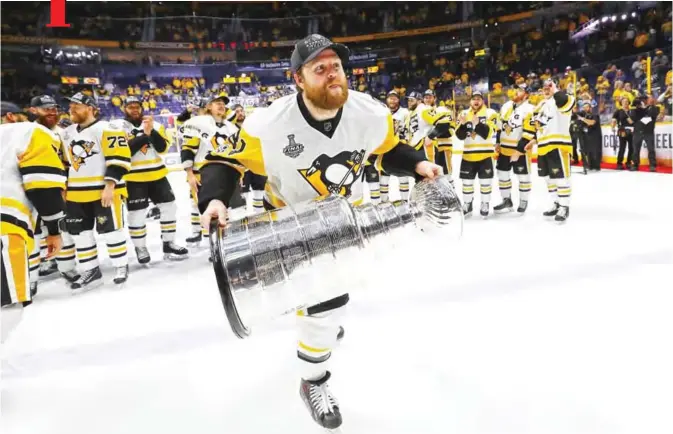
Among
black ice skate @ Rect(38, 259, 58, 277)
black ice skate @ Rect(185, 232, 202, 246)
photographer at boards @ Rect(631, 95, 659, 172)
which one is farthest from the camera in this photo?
photographer at boards @ Rect(631, 95, 659, 172)

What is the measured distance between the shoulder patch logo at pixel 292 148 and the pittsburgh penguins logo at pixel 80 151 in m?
2.56

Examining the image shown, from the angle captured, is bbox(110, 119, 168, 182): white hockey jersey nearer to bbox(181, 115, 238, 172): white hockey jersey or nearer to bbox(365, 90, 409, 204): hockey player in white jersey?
bbox(181, 115, 238, 172): white hockey jersey

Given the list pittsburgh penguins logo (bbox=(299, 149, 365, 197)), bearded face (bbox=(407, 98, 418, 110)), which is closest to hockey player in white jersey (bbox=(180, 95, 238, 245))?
bearded face (bbox=(407, 98, 418, 110))

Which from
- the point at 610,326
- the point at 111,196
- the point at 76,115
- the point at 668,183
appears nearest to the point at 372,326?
the point at 610,326

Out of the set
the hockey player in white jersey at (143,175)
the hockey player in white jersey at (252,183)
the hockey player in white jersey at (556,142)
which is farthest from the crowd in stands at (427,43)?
the hockey player in white jersey at (143,175)

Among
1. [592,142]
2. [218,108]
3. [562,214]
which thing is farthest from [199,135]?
[592,142]

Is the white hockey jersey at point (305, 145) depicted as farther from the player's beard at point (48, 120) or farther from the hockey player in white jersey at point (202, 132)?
the hockey player in white jersey at point (202, 132)

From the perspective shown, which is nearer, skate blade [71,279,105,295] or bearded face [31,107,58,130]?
bearded face [31,107,58,130]

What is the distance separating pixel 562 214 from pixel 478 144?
1.26 meters

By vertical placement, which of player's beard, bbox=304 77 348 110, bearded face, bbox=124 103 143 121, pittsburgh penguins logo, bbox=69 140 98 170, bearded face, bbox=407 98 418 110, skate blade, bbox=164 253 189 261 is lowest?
skate blade, bbox=164 253 189 261

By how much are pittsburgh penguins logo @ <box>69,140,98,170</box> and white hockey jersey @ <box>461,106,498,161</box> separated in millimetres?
3982

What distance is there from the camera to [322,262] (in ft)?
4.27

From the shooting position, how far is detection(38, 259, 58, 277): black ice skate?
13.8 feet

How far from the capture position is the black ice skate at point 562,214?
5.10 m
